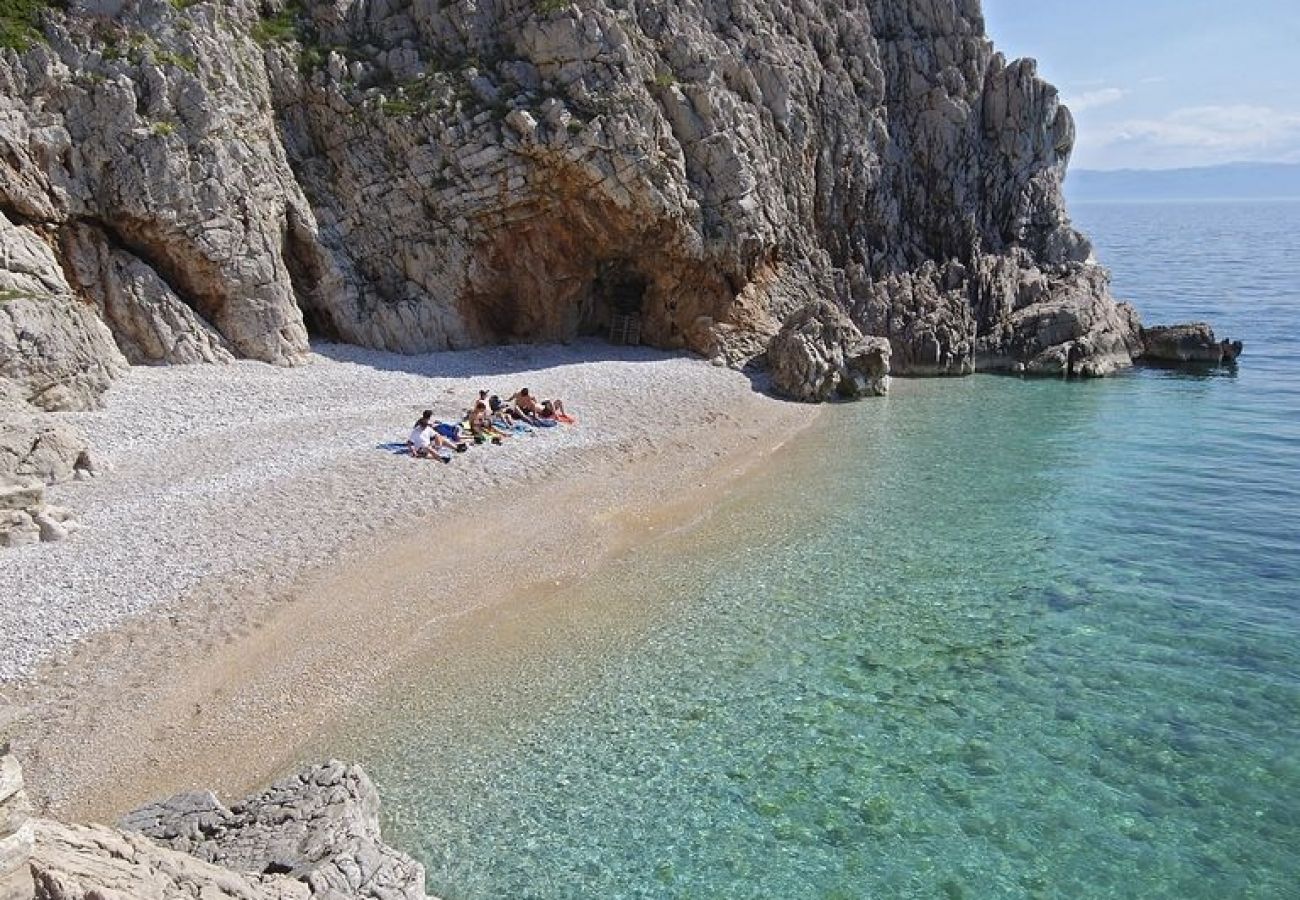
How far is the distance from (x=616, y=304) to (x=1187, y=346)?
2985 centimetres

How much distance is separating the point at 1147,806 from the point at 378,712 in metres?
12.7

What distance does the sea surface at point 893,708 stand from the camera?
40.1 feet

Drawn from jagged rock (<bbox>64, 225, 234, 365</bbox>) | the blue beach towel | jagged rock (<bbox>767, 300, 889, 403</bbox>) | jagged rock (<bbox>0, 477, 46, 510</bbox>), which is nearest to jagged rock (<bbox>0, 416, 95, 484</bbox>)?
jagged rock (<bbox>0, 477, 46, 510</bbox>)

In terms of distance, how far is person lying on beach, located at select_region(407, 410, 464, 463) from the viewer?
25391 millimetres

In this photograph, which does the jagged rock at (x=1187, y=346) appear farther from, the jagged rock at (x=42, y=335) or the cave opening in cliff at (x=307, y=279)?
the jagged rock at (x=42, y=335)

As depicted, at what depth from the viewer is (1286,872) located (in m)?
11.7

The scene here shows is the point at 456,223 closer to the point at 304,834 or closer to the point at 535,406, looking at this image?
the point at 535,406

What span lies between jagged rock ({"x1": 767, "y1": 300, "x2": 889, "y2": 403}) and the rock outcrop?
94.2ft

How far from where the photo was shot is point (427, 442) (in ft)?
83.9

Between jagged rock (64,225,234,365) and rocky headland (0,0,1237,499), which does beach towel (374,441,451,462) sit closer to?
rocky headland (0,0,1237,499)

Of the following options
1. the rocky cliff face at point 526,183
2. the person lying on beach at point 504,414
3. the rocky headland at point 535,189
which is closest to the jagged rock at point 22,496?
the rocky headland at point 535,189

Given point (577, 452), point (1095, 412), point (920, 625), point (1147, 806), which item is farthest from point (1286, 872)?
point (1095, 412)

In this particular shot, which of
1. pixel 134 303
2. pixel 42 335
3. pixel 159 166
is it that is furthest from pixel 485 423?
pixel 159 166

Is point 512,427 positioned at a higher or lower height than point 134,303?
lower
